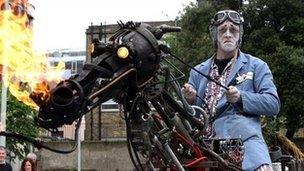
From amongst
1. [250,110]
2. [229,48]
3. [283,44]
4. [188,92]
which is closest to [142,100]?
[188,92]

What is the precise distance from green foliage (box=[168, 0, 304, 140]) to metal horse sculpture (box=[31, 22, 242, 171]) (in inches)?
856

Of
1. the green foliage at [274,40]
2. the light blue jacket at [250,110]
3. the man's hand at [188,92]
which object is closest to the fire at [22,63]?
the man's hand at [188,92]

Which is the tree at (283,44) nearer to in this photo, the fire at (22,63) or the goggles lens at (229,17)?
the goggles lens at (229,17)

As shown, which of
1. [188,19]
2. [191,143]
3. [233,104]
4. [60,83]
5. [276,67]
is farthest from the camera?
[188,19]

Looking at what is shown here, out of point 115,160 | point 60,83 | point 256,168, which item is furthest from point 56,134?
point 115,160

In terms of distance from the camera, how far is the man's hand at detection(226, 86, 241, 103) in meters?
5.56

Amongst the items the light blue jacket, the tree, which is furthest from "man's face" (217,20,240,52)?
the tree

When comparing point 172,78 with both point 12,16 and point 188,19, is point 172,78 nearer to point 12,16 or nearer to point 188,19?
point 12,16

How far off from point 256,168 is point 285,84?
73.8ft

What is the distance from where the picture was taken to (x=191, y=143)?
5547 mm

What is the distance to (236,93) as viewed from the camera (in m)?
5.58

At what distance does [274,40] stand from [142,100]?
23.7 m

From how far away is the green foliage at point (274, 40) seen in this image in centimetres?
2736

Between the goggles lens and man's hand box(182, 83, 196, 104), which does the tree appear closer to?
the goggles lens
